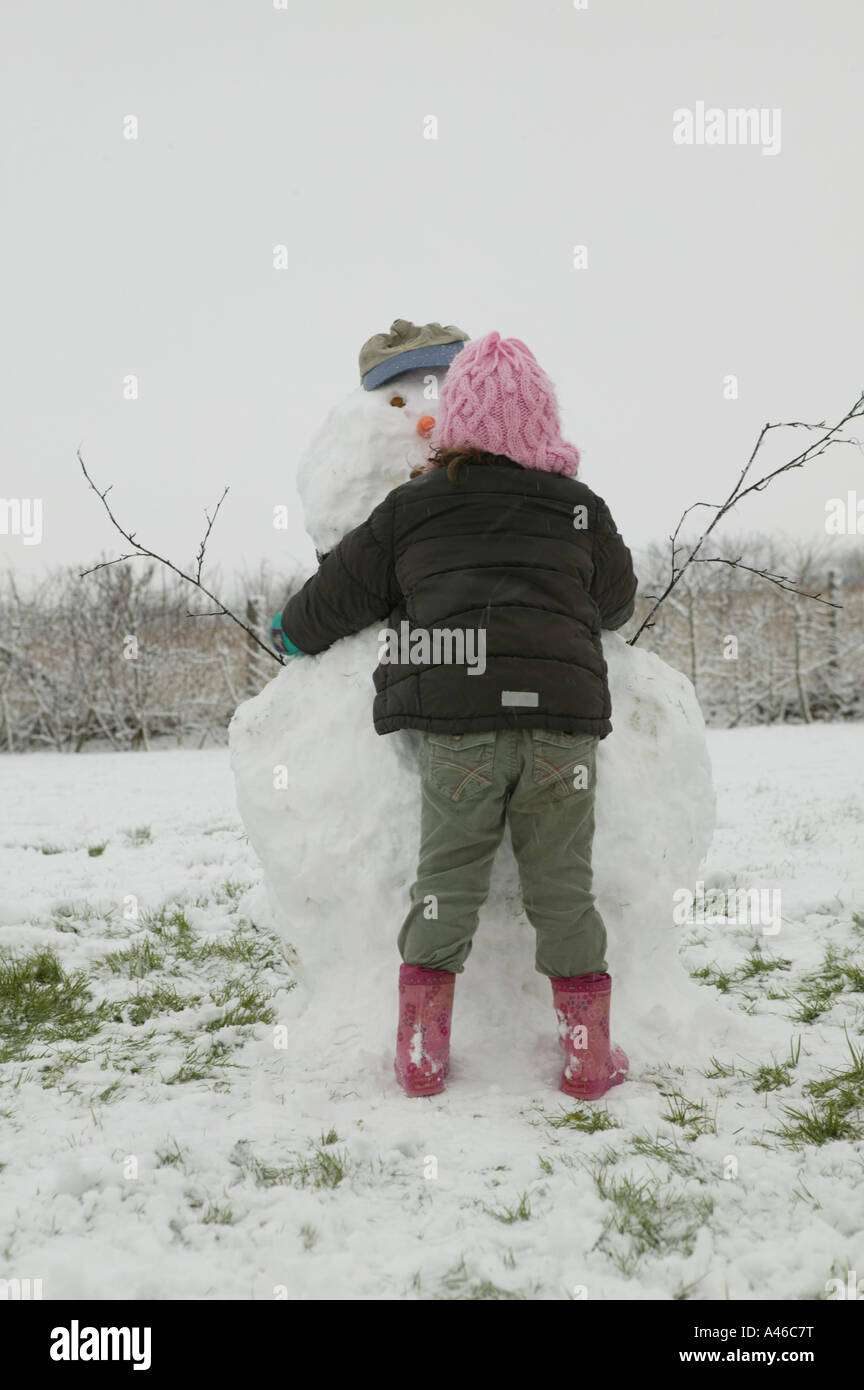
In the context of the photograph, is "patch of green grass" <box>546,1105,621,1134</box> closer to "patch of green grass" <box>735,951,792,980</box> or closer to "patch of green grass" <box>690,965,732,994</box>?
"patch of green grass" <box>690,965,732,994</box>

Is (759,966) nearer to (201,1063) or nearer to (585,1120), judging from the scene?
(585,1120)

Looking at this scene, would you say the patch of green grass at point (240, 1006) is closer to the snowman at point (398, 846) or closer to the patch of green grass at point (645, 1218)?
the snowman at point (398, 846)

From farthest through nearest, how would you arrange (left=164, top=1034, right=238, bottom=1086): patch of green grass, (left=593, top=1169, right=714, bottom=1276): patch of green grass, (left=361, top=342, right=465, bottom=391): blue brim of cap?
1. (left=361, top=342, right=465, bottom=391): blue brim of cap
2. (left=164, top=1034, right=238, bottom=1086): patch of green grass
3. (left=593, top=1169, right=714, bottom=1276): patch of green grass

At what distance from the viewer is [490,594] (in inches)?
87.2

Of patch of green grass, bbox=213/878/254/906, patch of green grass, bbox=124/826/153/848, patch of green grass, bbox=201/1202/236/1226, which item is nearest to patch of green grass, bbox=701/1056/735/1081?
patch of green grass, bbox=201/1202/236/1226

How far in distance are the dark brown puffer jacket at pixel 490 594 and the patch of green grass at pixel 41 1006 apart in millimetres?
1293

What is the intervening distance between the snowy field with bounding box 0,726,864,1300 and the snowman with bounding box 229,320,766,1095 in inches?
2.3

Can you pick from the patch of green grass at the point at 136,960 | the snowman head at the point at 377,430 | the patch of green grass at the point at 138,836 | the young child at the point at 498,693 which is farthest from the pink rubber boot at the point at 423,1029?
the patch of green grass at the point at 138,836

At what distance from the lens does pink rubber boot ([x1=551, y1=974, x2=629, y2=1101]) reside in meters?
2.13

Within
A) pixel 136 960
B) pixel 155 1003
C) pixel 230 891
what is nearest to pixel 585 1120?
pixel 155 1003

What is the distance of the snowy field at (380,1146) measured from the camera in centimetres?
146

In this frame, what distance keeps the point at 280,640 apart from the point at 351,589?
19.1 inches

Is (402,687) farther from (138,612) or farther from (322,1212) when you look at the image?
(138,612)

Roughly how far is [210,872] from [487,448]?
3.19m
